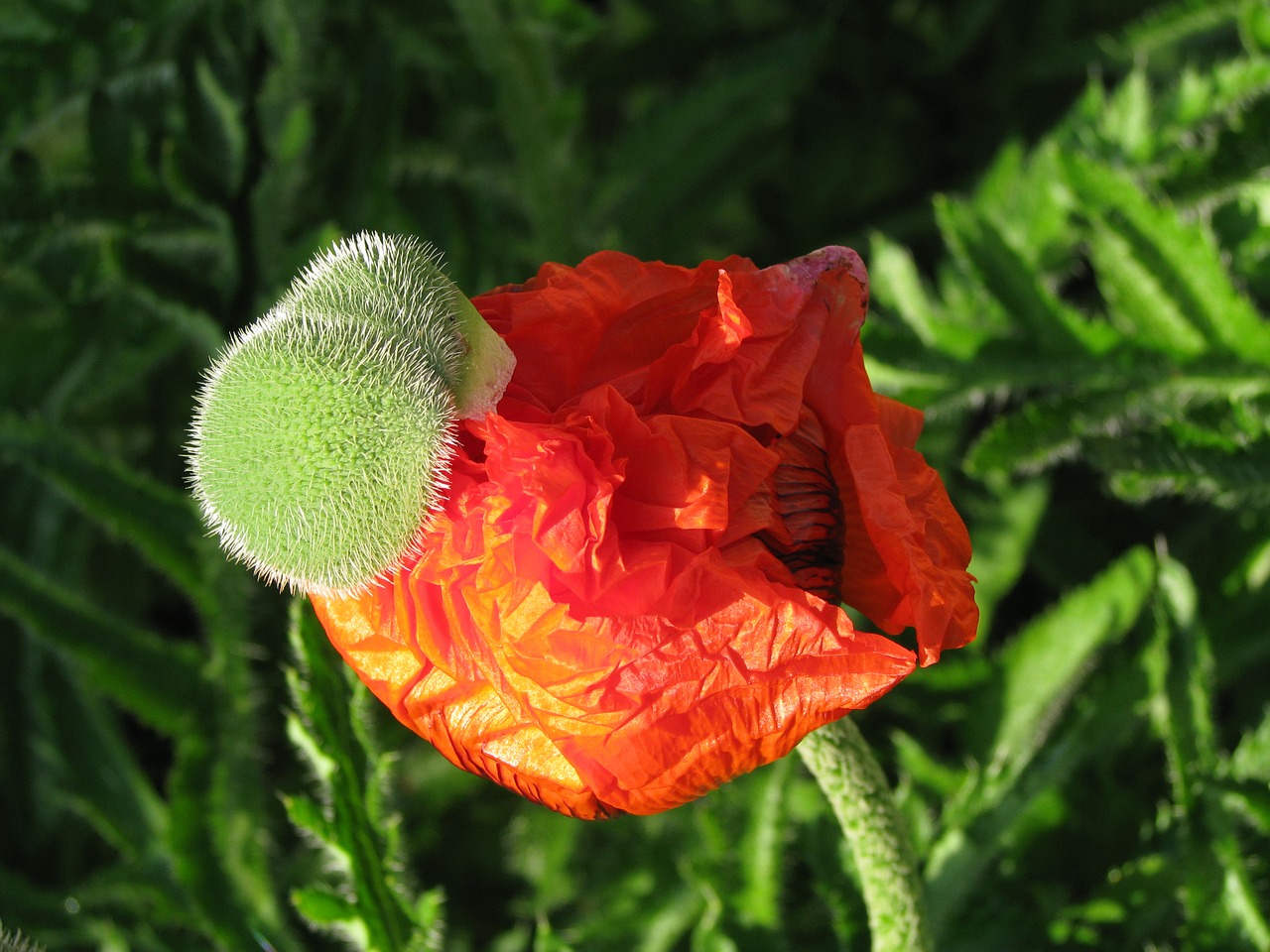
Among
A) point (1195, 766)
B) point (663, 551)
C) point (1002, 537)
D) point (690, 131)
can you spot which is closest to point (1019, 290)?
point (1002, 537)

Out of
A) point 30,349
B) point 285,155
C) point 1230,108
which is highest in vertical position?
point 1230,108

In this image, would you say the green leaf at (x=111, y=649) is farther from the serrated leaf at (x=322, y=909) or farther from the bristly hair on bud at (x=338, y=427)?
the bristly hair on bud at (x=338, y=427)

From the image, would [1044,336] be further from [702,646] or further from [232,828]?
[232,828]

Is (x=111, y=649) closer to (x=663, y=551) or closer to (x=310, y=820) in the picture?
(x=310, y=820)

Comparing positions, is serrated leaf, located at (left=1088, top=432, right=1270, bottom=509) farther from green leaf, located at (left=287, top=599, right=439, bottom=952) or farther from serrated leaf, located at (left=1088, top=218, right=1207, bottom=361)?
green leaf, located at (left=287, top=599, right=439, bottom=952)

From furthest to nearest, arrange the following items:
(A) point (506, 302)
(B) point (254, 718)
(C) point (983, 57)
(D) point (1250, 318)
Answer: (C) point (983, 57) → (B) point (254, 718) → (D) point (1250, 318) → (A) point (506, 302)

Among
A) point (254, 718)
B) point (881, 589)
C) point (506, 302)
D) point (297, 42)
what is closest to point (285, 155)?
point (297, 42)
